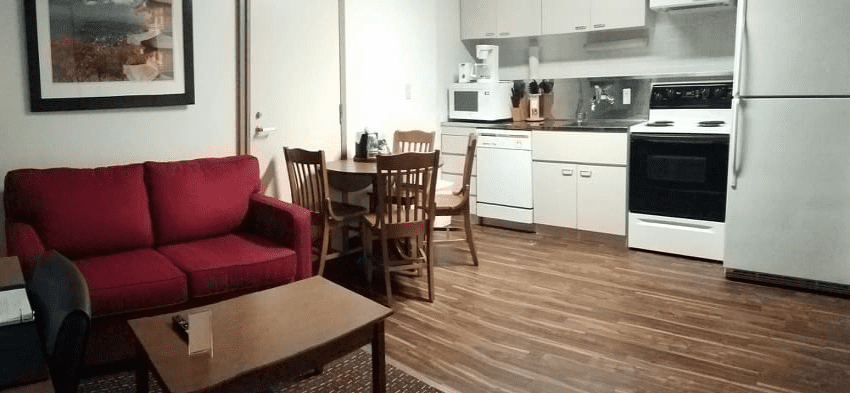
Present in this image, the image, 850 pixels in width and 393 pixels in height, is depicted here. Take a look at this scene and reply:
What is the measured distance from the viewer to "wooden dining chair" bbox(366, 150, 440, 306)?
3.44 metres

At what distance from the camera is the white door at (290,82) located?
154 inches

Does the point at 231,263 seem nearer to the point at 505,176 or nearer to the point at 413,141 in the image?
the point at 413,141

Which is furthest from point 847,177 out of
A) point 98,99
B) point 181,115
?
point 98,99

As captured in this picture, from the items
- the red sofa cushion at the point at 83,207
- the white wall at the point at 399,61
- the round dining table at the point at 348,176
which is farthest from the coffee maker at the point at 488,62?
the red sofa cushion at the point at 83,207

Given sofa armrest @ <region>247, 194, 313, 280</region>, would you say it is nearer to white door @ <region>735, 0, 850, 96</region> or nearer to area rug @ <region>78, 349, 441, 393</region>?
area rug @ <region>78, 349, 441, 393</region>

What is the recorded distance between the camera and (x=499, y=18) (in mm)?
5438

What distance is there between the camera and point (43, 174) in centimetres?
295

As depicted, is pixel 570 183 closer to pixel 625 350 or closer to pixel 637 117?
pixel 637 117

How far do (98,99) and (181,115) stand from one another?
459 millimetres

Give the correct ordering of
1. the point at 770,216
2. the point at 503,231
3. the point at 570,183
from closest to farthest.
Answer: the point at 770,216
the point at 570,183
the point at 503,231

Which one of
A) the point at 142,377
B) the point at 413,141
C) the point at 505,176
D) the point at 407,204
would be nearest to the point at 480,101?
the point at 505,176

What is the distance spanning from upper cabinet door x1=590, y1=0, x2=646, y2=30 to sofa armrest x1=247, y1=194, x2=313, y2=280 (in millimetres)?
2871

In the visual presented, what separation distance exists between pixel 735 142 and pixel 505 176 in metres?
1.81

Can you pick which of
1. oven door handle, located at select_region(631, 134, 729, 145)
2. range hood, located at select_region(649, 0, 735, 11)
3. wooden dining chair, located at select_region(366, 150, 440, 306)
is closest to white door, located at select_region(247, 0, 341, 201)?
wooden dining chair, located at select_region(366, 150, 440, 306)
